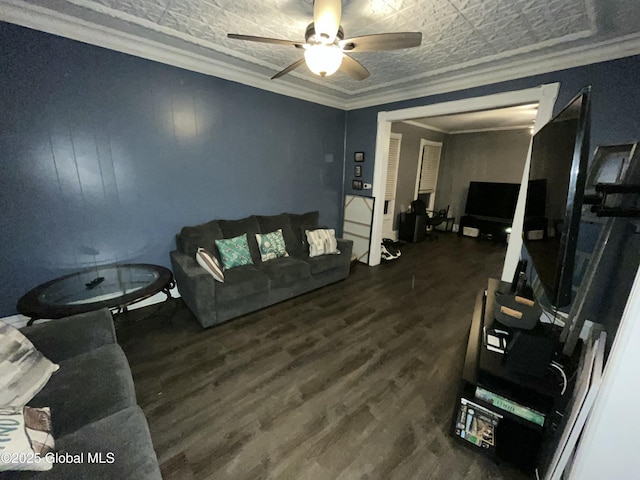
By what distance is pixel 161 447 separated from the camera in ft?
4.66

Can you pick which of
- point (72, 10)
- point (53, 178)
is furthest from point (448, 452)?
point (72, 10)

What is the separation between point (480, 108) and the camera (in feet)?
9.53

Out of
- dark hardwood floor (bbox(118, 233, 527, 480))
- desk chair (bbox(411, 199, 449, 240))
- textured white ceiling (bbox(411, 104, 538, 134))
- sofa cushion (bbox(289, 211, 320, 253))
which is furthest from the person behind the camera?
desk chair (bbox(411, 199, 449, 240))

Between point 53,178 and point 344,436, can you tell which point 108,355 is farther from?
point 53,178

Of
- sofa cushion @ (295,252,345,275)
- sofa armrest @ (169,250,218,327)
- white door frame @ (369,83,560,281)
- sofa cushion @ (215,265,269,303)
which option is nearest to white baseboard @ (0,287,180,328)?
sofa armrest @ (169,250,218,327)

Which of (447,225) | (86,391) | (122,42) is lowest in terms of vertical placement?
(447,225)

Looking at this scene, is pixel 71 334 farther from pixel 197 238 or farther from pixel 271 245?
pixel 271 245

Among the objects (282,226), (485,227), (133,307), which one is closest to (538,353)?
(282,226)

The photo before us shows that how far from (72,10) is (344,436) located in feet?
11.7

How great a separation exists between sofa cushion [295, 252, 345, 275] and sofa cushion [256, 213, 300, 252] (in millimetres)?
216

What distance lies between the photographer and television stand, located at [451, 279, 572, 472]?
1.27 meters

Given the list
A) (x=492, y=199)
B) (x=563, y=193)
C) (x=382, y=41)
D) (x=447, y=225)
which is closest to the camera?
(x=563, y=193)

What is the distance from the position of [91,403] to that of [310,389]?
124 cm

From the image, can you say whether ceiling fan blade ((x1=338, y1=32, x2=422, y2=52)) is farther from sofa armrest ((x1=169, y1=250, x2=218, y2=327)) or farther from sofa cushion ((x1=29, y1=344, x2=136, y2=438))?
sofa cushion ((x1=29, y1=344, x2=136, y2=438))
